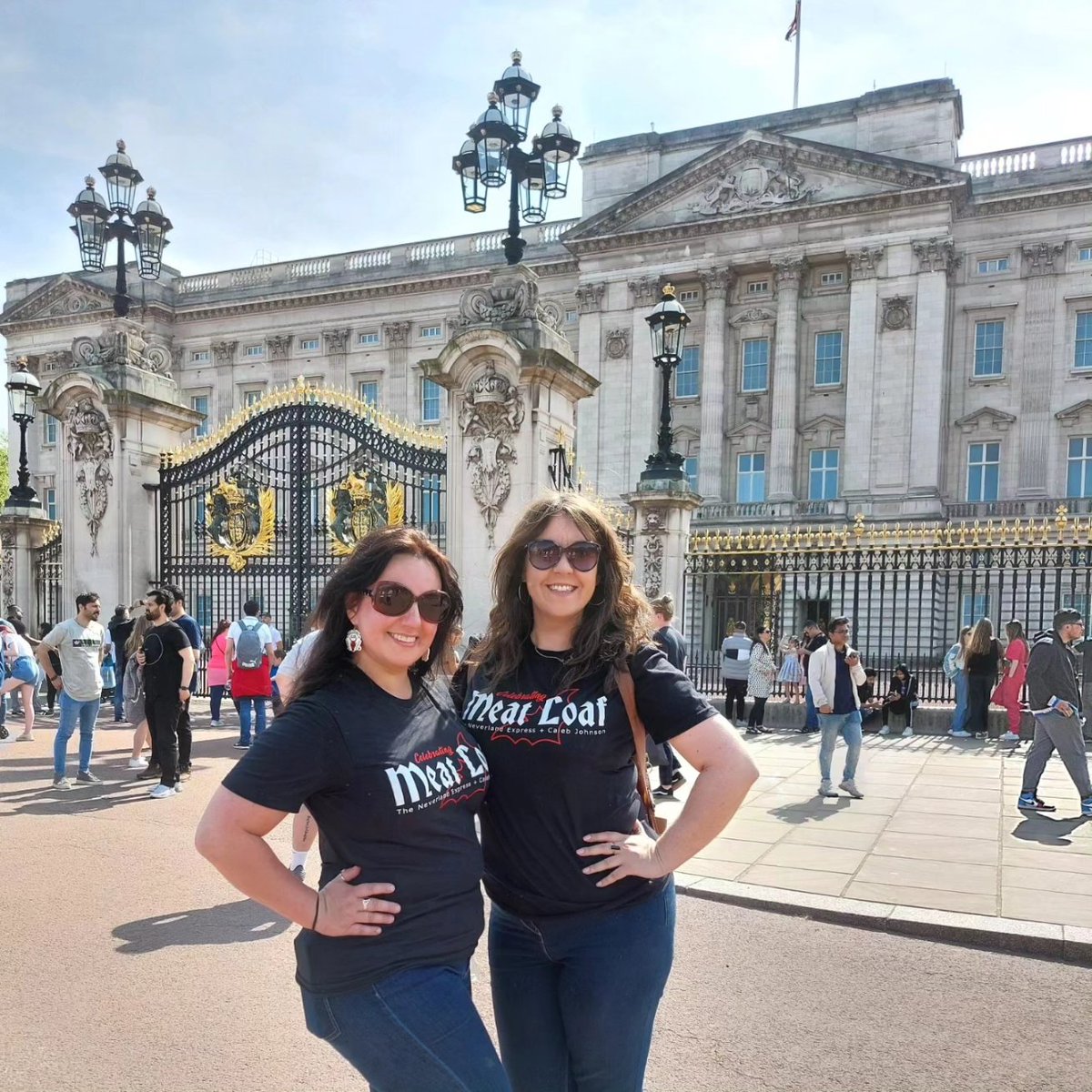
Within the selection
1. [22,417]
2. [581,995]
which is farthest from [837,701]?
[22,417]

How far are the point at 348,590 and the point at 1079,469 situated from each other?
1448 inches

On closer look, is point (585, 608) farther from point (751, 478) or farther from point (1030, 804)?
point (751, 478)

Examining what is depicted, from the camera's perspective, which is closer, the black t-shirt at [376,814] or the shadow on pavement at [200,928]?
the black t-shirt at [376,814]

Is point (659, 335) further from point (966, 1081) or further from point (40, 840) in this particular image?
point (966, 1081)

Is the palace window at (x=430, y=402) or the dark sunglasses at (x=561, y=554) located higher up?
the palace window at (x=430, y=402)

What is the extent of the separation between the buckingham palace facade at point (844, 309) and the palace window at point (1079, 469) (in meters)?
0.07

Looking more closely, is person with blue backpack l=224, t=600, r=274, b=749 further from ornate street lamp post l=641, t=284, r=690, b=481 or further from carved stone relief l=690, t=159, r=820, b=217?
carved stone relief l=690, t=159, r=820, b=217

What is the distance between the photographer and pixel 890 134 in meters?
34.3

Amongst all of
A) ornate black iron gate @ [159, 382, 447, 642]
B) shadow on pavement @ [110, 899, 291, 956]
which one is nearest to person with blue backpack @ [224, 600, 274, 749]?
ornate black iron gate @ [159, 382, 447, 642]

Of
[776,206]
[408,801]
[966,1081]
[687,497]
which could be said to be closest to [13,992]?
[408,801]

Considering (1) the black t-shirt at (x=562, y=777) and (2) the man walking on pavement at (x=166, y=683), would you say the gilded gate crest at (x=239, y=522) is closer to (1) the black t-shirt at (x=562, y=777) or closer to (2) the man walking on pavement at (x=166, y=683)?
(2) the man walking on pavement at (x=166, y=683)

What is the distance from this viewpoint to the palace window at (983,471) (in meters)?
34.1

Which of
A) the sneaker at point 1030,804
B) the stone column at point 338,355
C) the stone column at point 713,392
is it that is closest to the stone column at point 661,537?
the sneaker at point 1030,804

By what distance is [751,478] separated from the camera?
3675cm
